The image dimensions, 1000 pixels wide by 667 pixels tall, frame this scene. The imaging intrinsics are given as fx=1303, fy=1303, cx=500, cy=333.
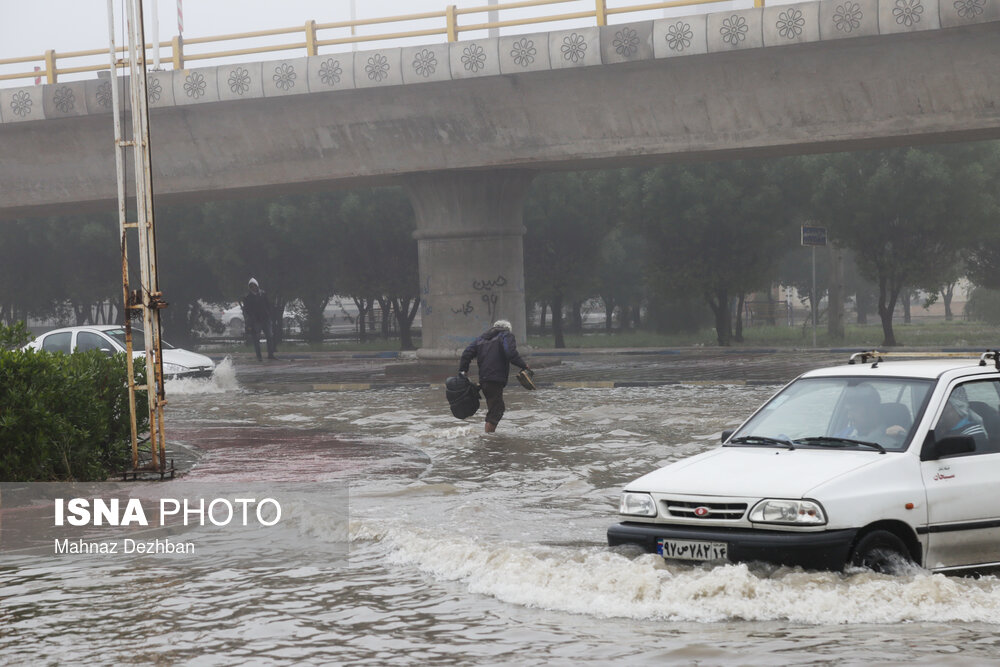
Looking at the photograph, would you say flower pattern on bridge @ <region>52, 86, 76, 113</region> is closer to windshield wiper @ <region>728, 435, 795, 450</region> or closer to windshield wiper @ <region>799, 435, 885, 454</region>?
windshield wiper @ <region>728, 435, 795, 450</region>

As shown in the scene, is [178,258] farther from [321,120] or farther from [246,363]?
[321,120]

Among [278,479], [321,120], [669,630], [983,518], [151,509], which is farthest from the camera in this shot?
[321,120]

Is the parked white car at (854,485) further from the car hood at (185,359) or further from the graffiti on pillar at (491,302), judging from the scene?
the graffiti on pillar at (491,302)

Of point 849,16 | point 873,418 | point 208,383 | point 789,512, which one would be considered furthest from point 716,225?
point 789,512

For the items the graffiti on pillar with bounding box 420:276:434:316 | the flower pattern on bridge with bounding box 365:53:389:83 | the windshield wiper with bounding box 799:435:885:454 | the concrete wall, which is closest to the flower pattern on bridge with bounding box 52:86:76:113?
the concrete wall

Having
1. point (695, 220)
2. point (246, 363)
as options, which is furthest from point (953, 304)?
point (246, 363)

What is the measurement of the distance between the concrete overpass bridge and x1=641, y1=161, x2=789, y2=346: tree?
36.3 ft

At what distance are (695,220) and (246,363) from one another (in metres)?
13.7

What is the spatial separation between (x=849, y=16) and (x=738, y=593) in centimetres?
1646

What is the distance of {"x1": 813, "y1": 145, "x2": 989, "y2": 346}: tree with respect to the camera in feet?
112

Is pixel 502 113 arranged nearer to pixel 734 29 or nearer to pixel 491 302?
pixel 491 302

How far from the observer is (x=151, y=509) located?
11320mm

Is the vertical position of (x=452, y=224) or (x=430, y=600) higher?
(x=452, y=224)

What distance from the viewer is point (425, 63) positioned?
82.5 feet
